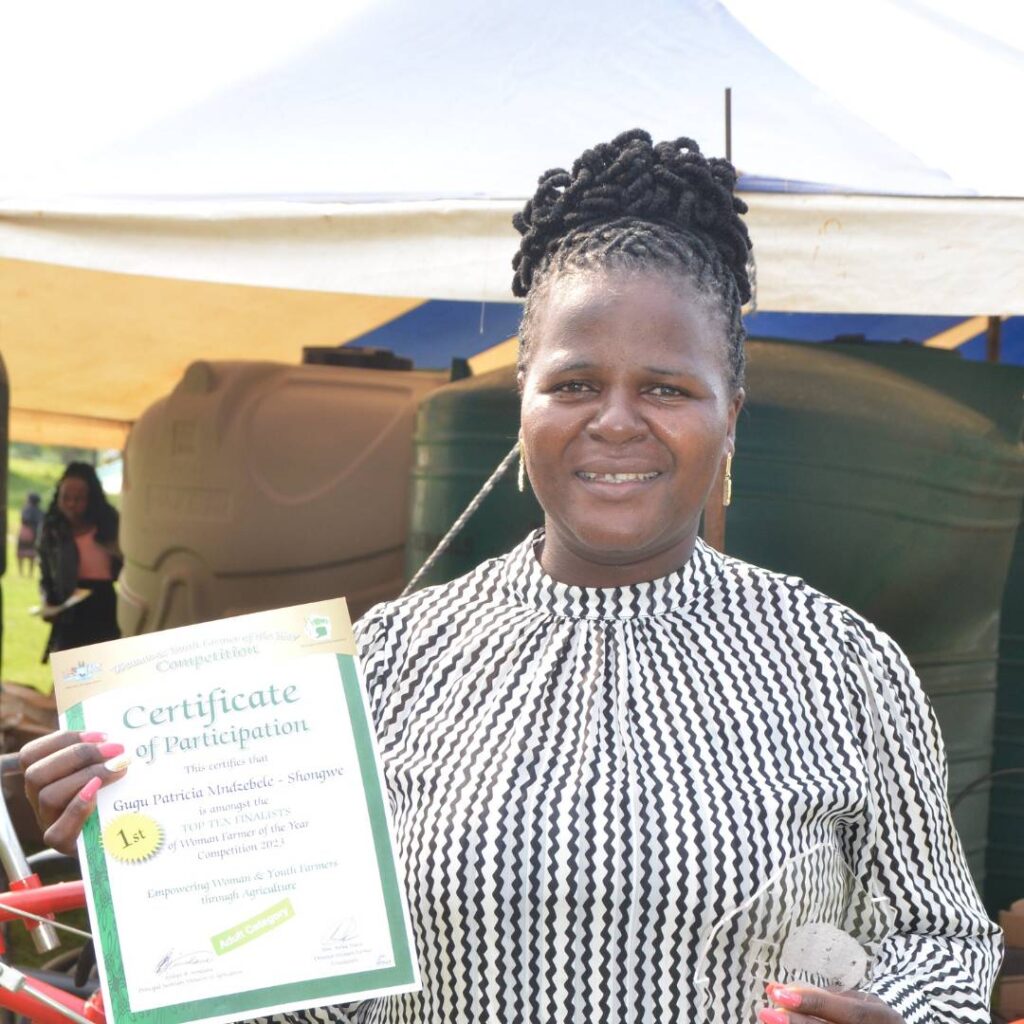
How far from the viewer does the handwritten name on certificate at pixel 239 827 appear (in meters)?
1.43

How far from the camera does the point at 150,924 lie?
4.73ft

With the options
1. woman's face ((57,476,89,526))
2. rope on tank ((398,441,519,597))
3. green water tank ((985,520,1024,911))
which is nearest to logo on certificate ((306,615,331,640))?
rope on tank ((398,441,519,597))

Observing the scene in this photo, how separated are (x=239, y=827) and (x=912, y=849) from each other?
70cm

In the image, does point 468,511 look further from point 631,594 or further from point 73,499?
point 73,499

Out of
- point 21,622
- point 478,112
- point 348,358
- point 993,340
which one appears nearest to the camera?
point 478,112

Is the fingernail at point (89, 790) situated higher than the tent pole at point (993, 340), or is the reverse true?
the tent pole at point (993, 340)

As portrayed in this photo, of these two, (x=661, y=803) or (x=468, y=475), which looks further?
(x=468, y=475)

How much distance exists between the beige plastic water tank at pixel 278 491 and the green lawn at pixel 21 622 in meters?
1.23

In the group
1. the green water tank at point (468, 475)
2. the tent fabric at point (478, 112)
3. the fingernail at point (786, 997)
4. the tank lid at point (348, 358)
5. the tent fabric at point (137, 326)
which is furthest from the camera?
the tent fabric at point (137, 326)

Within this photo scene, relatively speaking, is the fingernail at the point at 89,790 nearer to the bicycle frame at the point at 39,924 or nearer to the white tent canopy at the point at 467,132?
the bicycle frame at the point at 39,924

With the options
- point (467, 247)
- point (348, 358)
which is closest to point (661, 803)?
point (467, 247)

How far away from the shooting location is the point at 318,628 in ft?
5.05

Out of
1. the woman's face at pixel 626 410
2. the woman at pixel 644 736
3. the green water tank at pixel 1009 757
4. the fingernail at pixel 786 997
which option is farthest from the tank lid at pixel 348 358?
the fingernail at pixel 786 997
